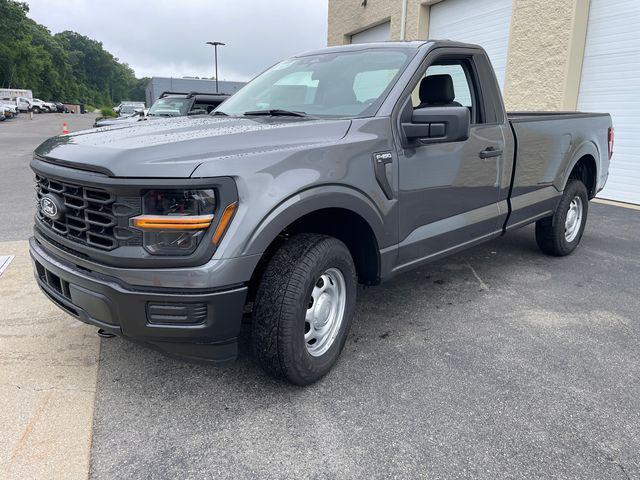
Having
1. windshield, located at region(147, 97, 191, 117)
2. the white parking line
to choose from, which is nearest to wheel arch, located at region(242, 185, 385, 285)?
the white parking line

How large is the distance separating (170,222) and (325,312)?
106 cm

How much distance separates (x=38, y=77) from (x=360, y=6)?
7977 cm

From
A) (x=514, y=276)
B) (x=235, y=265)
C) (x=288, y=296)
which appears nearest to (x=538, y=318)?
(x=514, y=276)

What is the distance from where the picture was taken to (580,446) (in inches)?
92.7

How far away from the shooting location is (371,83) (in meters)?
3.32

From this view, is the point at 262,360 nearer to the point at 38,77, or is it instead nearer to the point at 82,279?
the point at 82,279

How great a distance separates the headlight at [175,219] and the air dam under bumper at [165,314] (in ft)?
0.64

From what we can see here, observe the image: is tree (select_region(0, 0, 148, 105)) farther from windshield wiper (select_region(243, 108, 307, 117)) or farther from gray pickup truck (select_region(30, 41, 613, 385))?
gray pickup truck (select_region(30, 41, 613, 385))

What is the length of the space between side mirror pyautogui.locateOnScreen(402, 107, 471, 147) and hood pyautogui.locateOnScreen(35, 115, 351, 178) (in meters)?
0.41

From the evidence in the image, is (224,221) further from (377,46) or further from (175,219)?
(377,46)

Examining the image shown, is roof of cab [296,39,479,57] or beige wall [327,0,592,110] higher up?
beige wall [327,0,592,110]

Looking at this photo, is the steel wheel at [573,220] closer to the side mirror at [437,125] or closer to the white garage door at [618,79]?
the side mirror at [437,125]

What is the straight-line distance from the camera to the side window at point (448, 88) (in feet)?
11.8

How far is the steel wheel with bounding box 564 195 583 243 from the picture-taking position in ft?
17.3
